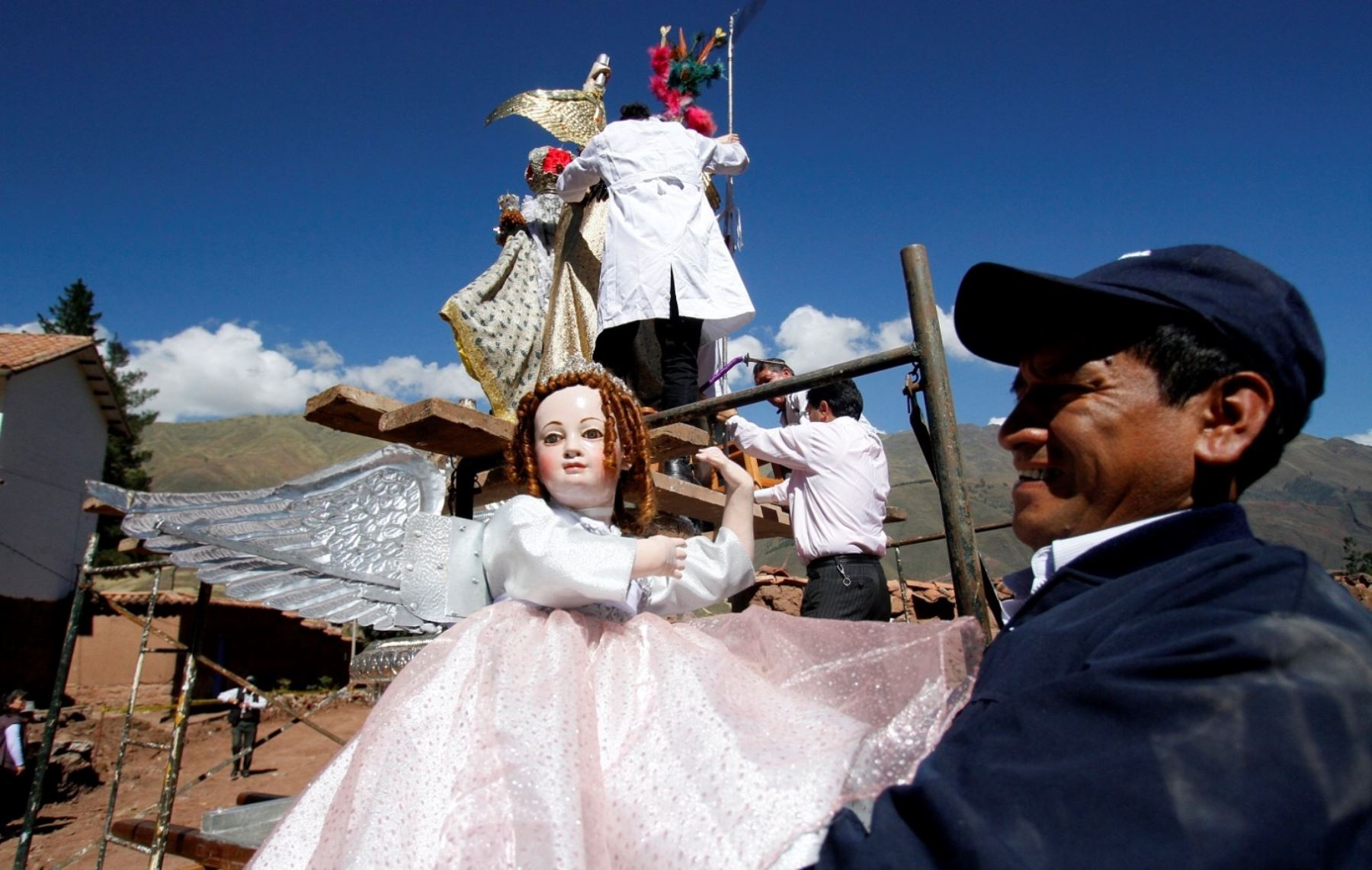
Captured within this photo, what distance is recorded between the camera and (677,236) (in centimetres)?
450

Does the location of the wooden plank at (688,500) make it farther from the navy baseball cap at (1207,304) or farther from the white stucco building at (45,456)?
the white stucco building at (45,456)

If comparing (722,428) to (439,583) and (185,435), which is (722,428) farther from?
(185,435)

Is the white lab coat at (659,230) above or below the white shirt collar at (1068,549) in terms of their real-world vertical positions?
above

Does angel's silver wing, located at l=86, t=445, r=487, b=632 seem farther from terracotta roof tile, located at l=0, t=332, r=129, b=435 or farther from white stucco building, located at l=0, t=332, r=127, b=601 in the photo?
terracotta roof tile, located at l=0, t=332, r=129, b=435

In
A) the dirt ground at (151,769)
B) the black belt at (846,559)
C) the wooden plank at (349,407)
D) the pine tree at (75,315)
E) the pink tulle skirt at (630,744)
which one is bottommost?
the dirt ground at (151,769)

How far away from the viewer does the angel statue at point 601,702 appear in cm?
137

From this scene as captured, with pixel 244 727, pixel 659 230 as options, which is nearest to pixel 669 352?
pixel 659 230

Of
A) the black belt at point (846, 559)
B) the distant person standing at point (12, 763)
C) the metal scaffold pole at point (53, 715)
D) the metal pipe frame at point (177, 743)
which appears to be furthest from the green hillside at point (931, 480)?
the distant person standing at point (12, 763)

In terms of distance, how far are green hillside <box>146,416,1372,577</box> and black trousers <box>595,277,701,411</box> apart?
4.12 feet

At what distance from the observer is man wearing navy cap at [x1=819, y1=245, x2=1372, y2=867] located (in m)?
0.84

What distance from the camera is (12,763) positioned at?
44.4 ft

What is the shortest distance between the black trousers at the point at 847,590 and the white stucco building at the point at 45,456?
68.8 ft

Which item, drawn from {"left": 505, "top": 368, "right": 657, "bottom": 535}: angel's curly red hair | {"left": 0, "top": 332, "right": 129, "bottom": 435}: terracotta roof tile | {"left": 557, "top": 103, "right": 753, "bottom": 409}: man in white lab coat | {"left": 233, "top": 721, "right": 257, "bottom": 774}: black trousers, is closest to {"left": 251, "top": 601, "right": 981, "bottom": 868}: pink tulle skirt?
{"left": 505, "top": 368, "right": 657, "bottom": 535}: angel's curly red hair

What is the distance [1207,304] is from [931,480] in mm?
1808
